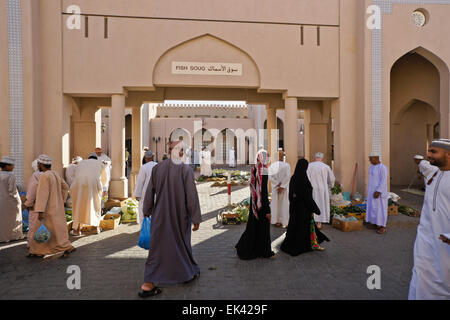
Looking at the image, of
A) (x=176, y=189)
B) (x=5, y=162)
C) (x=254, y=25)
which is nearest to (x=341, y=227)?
(x=176, y=189)

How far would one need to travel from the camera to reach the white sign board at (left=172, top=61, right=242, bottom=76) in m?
7.50

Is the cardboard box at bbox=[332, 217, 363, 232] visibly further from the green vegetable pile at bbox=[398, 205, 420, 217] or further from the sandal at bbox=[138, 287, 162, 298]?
the sandal at bbox=[138, 287, 162, 298]

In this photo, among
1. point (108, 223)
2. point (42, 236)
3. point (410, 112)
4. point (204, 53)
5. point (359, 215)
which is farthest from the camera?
point (410, 112)

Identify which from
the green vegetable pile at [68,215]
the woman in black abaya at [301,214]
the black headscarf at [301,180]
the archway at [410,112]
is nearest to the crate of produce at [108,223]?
the green vegetable pile at [68,215]

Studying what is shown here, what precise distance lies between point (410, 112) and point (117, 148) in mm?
10973

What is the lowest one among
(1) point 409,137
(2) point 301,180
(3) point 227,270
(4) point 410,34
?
(3) point 227,270

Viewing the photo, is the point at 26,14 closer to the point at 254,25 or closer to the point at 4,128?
the point at 4,128

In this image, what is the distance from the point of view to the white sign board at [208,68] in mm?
7500

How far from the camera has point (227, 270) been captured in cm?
387

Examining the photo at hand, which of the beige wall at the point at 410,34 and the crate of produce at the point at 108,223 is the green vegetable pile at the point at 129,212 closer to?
the crate of produce at the point at 108,223

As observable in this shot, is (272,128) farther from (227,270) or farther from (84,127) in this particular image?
(227,270)

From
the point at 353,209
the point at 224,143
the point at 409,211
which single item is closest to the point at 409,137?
the point at 409,211

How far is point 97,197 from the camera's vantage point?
5.70 metres

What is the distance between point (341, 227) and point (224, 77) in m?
4.73
